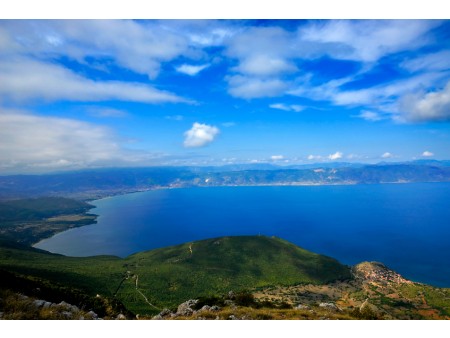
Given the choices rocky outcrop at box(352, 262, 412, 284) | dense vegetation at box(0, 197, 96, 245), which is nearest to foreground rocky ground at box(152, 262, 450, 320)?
rocky outcrop at box(352, 262, 412, 284)

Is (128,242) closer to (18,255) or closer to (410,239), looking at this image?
(18,255)

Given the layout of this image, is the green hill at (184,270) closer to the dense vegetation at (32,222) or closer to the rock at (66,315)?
the rock at (66,315)

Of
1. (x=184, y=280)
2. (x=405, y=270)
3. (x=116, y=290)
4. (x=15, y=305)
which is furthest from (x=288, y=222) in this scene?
(x=15, y=305)

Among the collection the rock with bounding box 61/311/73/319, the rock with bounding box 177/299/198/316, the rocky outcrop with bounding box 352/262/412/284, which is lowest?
the rocky outcrop with bounding box 352/262/412/284

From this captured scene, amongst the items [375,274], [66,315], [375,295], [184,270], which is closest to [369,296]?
[375,295]

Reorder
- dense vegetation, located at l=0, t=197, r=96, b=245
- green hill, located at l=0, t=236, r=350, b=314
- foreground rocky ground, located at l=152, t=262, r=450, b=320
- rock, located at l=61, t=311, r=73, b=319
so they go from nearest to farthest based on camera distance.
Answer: rock, located at l=61, t=311, r=73, b=319 < foreground rocky ground, located at l=152, t=262, r=450, b=320 < green hill, located at l=0, t=236, r=350, b=314 < dense vegetation, located at l=0, t=197, r=96, b=245

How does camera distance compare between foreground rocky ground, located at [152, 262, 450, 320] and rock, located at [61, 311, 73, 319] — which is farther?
foreground rocky ground, located at [152, 262, 450, 320]

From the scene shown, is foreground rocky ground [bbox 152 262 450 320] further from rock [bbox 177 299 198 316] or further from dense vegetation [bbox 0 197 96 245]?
dense vegetation [bbox 0 197 96 245]

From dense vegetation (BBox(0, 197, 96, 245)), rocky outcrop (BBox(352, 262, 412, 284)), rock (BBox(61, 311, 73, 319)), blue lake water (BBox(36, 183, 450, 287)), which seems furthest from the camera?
dense vegetation (BBox(0, 197, 96, 245))
